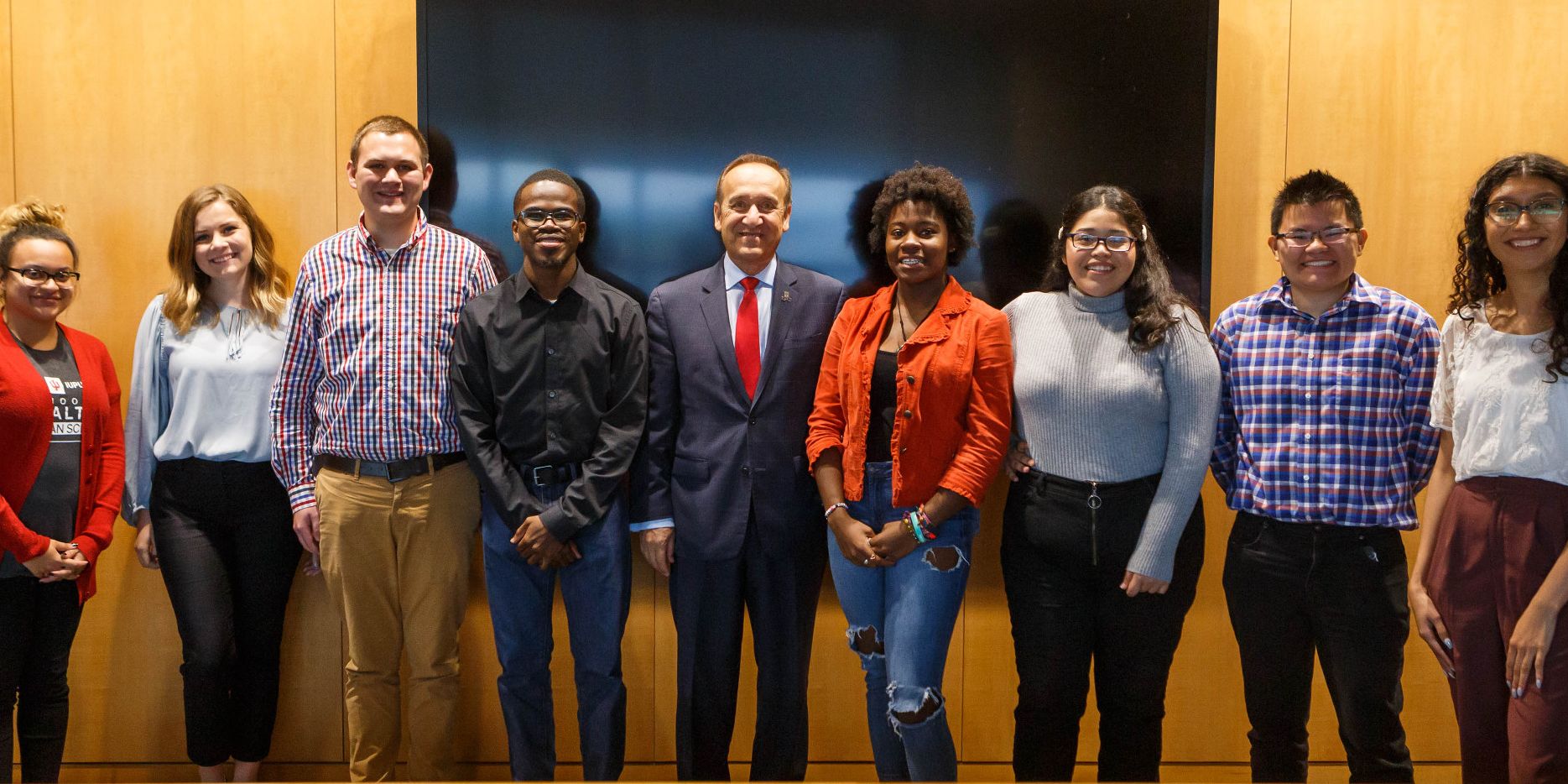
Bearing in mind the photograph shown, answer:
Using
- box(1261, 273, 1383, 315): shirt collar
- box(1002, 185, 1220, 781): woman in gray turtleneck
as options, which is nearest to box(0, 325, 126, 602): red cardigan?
box(1002, 185, 1220, 781): woman in gray turtleneck

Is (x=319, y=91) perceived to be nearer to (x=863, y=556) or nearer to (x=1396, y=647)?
(x=863, y=556)

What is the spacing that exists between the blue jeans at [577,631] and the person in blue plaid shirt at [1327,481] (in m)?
1.61

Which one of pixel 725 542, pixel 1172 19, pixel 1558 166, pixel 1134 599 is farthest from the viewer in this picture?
pixel 1172 19

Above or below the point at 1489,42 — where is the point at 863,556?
below

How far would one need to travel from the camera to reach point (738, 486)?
2.57 metres

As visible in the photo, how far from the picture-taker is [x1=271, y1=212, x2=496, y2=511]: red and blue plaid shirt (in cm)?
267

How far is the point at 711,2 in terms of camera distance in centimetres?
315

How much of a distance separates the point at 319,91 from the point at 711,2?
4.43 ft

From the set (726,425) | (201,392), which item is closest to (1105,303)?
(726,425)

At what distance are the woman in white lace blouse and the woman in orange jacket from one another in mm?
1020

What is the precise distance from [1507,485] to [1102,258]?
100 centimetres

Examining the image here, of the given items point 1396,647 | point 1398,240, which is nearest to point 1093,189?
point 1396,647

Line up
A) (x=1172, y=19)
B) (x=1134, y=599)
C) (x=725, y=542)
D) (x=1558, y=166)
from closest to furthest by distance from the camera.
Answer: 1. (x=1558, y=166)
2. (x=1134, y=599)
3. (x=725, y=542)
4. (x=1172, y=19)

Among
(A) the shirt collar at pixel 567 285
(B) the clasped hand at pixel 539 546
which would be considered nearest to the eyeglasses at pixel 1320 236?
(A) the shirt collar at pixel 567 285
